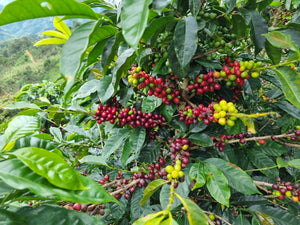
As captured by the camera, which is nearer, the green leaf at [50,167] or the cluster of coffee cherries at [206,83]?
the green leaf at [50,167]

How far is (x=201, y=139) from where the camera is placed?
851 mm

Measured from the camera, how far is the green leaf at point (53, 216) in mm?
419

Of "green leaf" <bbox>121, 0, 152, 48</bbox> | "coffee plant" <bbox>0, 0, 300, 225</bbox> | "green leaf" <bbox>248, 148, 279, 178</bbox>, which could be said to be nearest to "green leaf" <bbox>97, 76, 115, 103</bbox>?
"coffee plant" <bbox>0, 0, 300, 225</bbox>

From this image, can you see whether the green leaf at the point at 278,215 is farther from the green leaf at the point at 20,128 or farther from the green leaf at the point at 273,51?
the green leaf at the point at 20,128

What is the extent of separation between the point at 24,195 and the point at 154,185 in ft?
1.20

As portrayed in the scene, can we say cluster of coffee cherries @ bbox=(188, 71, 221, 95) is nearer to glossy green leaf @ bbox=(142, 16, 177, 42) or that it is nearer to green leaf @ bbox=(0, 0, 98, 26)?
glossy green leaf @ bbox=(142, 16, 177, 42)

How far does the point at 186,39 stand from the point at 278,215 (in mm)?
914

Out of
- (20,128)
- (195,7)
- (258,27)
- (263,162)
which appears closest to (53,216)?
(20,128)

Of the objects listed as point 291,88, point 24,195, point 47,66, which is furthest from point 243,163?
point 47,66

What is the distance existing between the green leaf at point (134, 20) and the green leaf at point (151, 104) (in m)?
0.47

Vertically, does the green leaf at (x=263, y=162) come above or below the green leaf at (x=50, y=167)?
below

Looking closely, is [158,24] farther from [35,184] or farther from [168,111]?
[35,184]

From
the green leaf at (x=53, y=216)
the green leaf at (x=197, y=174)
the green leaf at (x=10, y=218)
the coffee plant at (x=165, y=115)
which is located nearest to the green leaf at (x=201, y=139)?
the coffee plant at (x=165, y=115)

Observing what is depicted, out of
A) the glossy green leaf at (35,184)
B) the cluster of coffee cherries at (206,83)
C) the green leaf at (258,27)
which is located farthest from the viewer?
the cluster of coffee cherries at (206,83)
